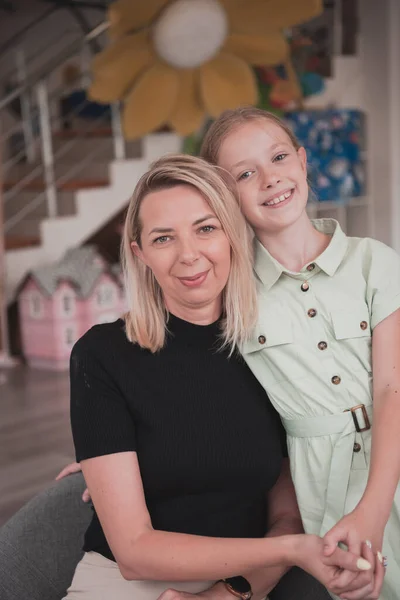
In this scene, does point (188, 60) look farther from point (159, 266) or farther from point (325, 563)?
point (325, 563)

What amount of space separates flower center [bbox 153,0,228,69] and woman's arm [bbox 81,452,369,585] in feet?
9.94

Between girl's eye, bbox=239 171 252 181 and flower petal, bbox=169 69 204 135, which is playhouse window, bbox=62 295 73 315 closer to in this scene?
flower petal, bbox=169 69 204 135

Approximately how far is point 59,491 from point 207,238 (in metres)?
0.68

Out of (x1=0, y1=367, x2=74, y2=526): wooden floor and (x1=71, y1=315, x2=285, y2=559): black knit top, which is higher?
(x1=71, y1=315, x2=285, y2=559): black knit top

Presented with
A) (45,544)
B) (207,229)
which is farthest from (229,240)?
(45,544)

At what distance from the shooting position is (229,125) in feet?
4.61

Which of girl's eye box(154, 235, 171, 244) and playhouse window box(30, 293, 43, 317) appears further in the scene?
playhouse window box(30, 293, 43, 317)

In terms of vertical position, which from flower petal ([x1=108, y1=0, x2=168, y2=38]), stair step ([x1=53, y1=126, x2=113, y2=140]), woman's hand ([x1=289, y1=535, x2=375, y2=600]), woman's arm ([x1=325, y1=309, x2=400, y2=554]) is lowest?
woman's hand ([x1=289, y1=535, x2=375, y2=600])

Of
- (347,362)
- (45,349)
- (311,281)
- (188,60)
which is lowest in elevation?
(45,349)

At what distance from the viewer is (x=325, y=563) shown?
1.15 m

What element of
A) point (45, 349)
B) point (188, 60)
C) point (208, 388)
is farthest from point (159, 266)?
point (45, 349)

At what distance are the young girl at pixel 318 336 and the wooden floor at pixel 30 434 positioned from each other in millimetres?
1518

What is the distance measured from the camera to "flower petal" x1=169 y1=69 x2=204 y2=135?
412 centimetres

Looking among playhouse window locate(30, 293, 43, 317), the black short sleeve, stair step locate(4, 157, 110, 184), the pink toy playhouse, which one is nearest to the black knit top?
the black short sleeve
